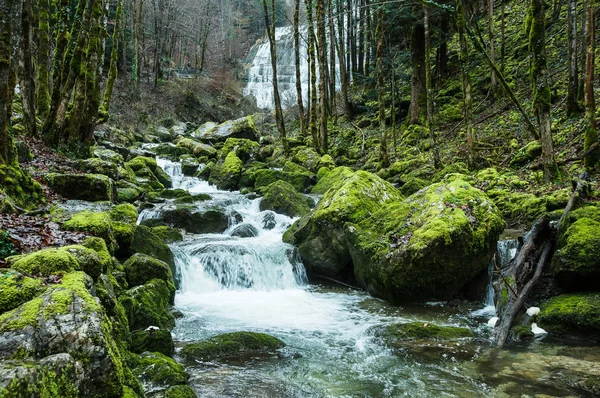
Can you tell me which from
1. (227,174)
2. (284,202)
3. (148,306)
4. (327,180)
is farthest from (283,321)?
(227,174)

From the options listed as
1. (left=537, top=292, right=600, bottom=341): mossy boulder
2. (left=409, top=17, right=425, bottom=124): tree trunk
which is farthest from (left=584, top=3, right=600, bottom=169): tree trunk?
(left=409, top=17, right=425, bottom=124): tree trunk

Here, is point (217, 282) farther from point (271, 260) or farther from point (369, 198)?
point (369, 198)

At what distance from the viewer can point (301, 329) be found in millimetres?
7648

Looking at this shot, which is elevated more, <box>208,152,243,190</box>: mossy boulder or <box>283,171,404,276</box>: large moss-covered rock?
<box>208,152,243,190</box>: mossy boulder

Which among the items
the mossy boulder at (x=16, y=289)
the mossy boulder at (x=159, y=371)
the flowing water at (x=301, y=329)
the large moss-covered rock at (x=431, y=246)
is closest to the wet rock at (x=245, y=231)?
the flowing water at (x=301, y=329)

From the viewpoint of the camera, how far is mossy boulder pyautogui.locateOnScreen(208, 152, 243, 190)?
19891mm

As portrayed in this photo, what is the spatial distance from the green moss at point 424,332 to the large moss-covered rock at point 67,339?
4.58m

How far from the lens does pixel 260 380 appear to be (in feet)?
17.1

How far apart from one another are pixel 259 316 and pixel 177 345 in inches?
89.3

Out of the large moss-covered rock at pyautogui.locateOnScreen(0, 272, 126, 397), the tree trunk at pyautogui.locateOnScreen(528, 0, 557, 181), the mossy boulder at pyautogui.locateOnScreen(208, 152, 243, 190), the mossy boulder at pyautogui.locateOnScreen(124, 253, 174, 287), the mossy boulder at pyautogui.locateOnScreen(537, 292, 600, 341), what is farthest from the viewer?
the mossy boulder at pyautogui.locateOnScreen(208, 152, 243, 190)

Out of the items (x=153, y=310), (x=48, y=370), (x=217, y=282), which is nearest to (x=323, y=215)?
(x=217, y=282)

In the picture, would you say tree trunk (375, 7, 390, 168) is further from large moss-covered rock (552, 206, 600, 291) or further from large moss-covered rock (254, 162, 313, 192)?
large moss-covered rock (552, 206, 600, 291)

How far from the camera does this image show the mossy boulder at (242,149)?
944 inches

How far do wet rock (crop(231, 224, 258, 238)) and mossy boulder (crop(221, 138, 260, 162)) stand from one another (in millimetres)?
10677
